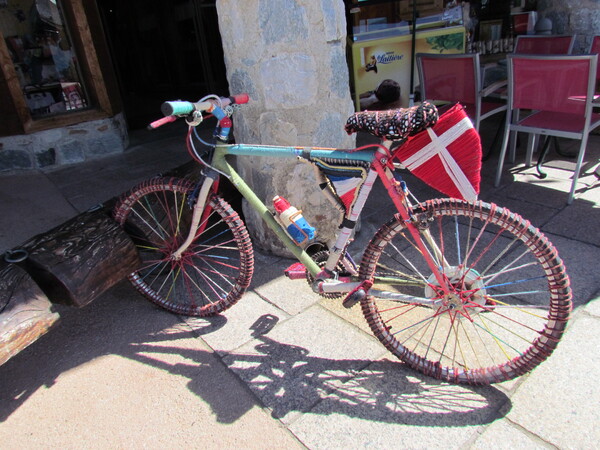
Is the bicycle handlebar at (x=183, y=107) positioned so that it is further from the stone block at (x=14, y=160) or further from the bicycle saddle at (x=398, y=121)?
the stone block at (x=14, y=160)

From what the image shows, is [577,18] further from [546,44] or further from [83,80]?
[83,80]

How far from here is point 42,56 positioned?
5438mm

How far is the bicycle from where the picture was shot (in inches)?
79.1

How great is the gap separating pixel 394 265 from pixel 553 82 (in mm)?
1930

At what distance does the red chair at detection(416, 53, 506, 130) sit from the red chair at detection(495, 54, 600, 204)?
1.08 ft

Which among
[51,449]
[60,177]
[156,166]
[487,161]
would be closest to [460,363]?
[51,449]

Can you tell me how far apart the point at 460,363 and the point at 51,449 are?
1.98 metres

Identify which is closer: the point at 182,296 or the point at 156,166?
the point at 182,296

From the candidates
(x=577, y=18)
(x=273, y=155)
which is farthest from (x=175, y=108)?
(x=577, y=18)

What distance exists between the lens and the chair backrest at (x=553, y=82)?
337cm

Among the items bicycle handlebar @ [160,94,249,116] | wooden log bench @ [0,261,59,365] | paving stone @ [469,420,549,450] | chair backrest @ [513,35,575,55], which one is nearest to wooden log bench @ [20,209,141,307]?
wooden log bench @ [0,261,59,365]

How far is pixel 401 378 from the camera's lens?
2.27m

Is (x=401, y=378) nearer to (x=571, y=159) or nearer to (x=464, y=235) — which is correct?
(x=464, y=235)

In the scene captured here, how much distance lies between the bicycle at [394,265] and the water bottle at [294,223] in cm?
7
